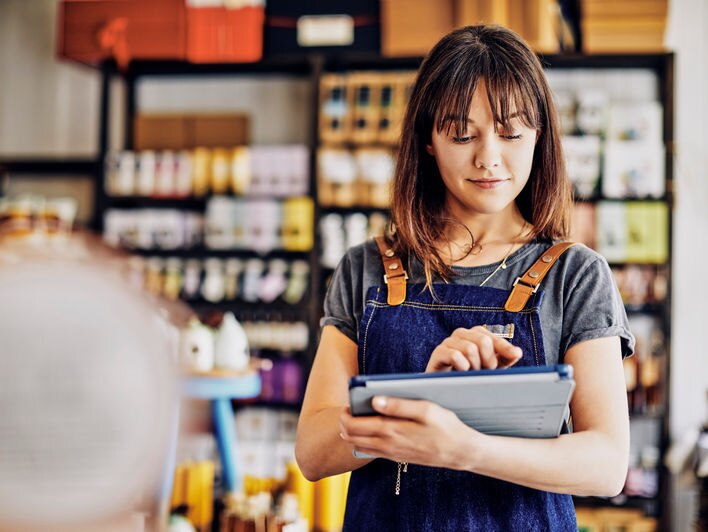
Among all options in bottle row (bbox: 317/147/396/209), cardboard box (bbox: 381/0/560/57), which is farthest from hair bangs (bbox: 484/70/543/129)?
bottle row (bbox: 317/147/396/209)

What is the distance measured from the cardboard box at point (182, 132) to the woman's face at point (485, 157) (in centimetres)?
371

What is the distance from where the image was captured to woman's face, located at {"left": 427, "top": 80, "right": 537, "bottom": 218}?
1.10 metres

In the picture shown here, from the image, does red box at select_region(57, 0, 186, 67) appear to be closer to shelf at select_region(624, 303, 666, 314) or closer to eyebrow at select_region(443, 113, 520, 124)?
shelf at select_region(624, 303, 666, 314)

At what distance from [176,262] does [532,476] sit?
384 cm

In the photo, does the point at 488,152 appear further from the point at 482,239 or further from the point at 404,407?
the point at 404,407

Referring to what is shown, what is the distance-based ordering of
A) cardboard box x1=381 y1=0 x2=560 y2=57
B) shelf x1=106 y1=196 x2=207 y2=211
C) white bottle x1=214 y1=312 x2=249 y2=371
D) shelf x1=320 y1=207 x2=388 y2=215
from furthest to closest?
shelf x1=106 y1=196 x2=207 y2=211, shelf x1=320 y1=207 x2=388 y2=215, cardboard box x1=381 y1=0 x2=560 y2=57, white bottle x1=214 y1=312 x2=249 y2=371

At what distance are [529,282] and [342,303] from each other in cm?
28

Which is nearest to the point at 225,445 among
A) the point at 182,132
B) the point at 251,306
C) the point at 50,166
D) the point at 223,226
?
the point at 251,306

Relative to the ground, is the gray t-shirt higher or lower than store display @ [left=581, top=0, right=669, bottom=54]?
lower

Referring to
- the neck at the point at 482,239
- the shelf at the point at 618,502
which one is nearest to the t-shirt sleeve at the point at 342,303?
the neck at the point at 482,239

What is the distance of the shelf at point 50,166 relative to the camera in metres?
4.81

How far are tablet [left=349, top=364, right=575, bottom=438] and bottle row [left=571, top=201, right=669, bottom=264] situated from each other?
334 cm

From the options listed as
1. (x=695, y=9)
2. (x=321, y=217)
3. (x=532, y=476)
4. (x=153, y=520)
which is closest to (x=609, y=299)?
(x=532, y=476)

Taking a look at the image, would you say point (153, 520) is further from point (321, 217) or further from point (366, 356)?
point (321, 217)
